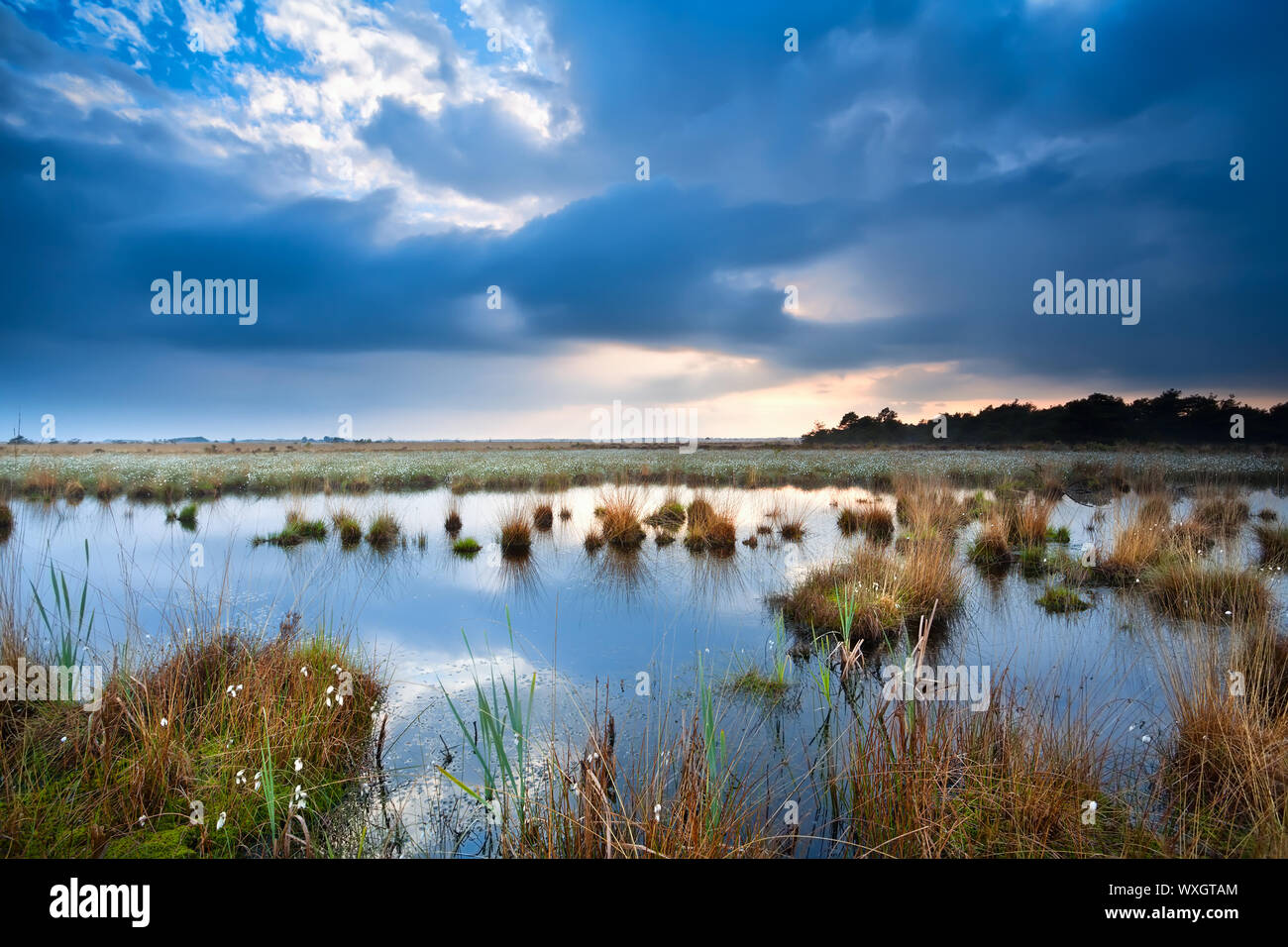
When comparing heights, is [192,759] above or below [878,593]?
below

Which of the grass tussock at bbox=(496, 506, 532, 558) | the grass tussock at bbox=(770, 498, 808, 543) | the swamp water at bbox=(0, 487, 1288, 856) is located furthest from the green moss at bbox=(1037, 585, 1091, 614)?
the grass tussock at bbox=(496, 506, 532, 558)

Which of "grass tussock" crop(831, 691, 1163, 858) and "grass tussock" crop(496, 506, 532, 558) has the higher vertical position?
"grass tussock" crop(496, 506, 532, 558)

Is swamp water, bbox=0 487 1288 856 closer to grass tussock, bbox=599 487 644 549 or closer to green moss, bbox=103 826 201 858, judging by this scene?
grass tussock, bbox=599 487 644 549

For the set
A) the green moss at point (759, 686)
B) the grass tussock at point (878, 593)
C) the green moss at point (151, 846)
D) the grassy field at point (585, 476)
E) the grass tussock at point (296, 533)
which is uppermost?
the grassy field at point (585, 476)

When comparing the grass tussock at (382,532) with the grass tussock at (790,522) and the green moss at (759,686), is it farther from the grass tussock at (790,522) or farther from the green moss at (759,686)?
the green moss at (759,686)

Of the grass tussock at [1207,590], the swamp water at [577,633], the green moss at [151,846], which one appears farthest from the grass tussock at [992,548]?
the green moss at [151,846]

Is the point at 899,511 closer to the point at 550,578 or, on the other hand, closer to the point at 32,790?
the point at 550,578

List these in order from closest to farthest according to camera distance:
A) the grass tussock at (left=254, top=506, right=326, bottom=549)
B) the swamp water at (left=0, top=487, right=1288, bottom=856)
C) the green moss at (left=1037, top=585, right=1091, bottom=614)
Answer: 1. the swamp water at (left=0, top=487, right=1288, bottom=856)
2. the green moss at (left=1037, top=585, right=1091, bottom=614)
3. the grass tussock at (left=254, top=506, right=326, bottom=549)

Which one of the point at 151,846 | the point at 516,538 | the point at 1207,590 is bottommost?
the point at 151,846

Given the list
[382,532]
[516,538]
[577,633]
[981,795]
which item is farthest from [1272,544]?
[382,532]

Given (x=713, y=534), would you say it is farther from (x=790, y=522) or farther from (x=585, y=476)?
(x=585, y=476)

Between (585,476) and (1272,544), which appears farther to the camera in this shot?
(585,476)
